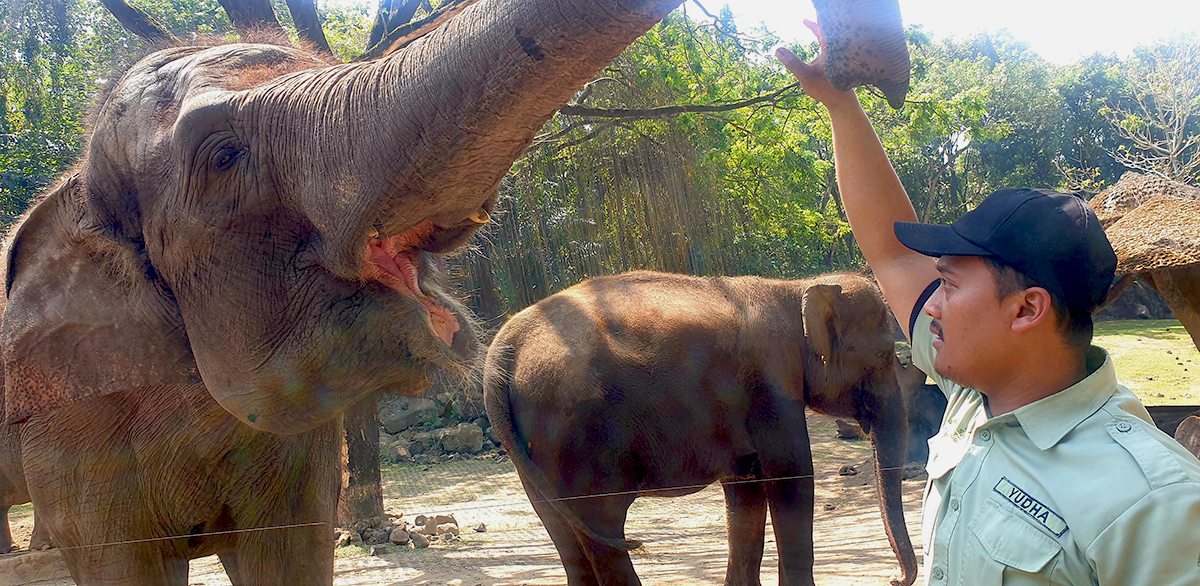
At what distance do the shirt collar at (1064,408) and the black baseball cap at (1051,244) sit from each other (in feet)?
0.29

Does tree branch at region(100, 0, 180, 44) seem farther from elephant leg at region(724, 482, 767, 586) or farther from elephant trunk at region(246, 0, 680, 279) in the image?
elephant leg at region(724, 482, 767, 586)

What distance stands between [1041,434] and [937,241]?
0.81 feet

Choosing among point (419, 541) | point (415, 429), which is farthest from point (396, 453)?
point (419, 541)

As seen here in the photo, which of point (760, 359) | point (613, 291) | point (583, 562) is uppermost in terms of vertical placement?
point (613, 291)

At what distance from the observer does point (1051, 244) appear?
3.24 feet

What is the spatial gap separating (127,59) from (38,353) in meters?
0.53

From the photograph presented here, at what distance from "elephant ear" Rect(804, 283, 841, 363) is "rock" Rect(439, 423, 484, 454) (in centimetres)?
87

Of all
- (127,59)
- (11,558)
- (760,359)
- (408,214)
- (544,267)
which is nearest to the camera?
(408,214)

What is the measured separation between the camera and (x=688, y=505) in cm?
177

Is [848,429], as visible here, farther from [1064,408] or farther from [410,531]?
[1064,408]

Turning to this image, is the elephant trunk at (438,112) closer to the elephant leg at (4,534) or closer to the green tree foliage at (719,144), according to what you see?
the green tree foliage at (719,144)

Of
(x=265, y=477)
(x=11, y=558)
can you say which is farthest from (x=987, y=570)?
(x=11, y=558)

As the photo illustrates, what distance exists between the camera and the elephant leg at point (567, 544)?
1.64 m

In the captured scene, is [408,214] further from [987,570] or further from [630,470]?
[630,470]
